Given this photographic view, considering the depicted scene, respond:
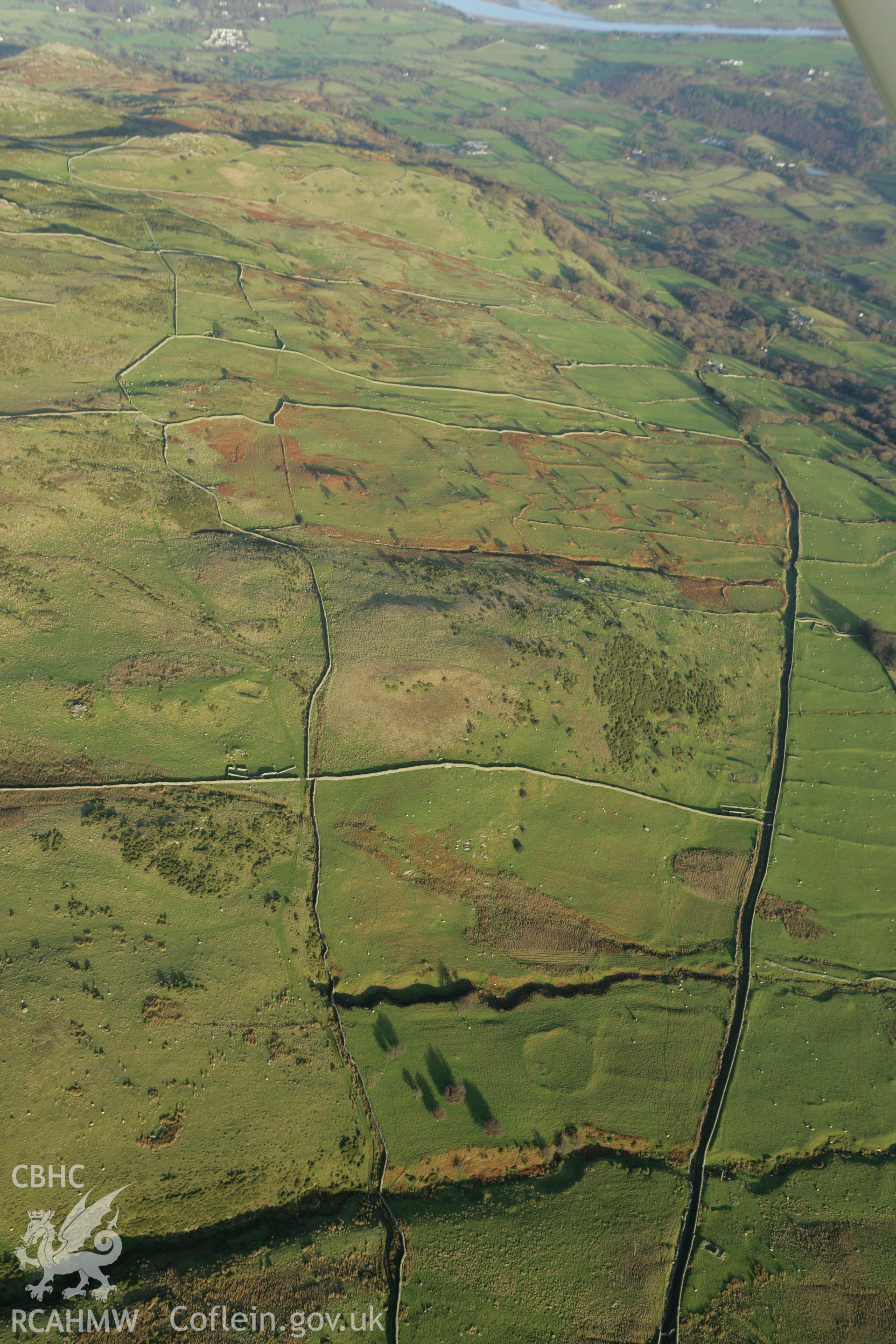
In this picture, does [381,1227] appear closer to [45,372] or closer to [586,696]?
[586,696]

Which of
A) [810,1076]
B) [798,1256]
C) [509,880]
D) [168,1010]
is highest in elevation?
[168,1010]

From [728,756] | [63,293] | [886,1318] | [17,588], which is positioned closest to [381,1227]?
[886,1318]

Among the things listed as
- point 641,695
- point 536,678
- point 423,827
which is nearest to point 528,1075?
point 423,827

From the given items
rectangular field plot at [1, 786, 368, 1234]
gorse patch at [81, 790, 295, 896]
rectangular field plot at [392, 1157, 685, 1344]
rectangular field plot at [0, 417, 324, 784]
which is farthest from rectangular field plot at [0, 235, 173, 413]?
rectangular field plot at [392, 1157, 685, 1344]

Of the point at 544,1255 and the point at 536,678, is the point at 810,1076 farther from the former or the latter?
the point at 536,678

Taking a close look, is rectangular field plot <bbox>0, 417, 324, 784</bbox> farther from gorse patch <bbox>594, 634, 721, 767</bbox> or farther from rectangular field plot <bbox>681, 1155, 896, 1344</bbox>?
rectangular field plot <bbox>681, 1155, 896, 1344</bbox>

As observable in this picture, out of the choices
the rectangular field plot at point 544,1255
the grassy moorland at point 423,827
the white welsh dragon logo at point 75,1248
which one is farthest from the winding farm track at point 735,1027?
the white welsh dragon logo at point 75,1248
